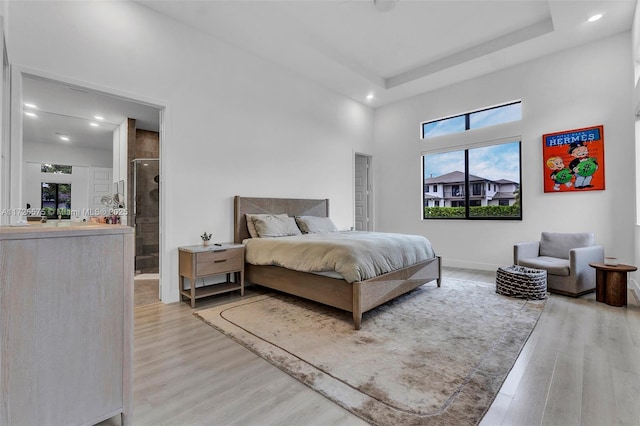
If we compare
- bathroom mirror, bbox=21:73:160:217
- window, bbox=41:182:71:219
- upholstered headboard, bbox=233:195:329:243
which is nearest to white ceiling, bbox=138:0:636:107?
bathroom mirror, bbox=21:73:160:217

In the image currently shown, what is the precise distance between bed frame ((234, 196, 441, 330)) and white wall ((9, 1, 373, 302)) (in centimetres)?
19

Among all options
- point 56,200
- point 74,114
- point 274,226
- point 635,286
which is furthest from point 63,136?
point 635,286

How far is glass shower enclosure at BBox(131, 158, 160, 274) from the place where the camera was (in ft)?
17.5

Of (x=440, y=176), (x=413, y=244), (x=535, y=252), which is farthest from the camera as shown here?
(x=440, y=176)

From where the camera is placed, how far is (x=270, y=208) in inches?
174

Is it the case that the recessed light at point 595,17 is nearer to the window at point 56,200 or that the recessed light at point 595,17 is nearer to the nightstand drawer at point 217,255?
the nightstand drawer at point 217,255

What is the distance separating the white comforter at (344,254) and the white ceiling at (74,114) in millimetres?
2674

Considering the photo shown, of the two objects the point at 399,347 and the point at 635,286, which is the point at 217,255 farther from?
the point at 635,286

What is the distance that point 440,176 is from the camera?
5.71m

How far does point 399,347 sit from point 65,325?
2.03 m

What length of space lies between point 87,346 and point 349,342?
1.69 metres

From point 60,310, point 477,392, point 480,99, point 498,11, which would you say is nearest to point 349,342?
point 477,392

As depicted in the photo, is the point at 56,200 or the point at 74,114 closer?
the point at 56,200

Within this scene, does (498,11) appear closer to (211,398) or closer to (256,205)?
(256,205)
